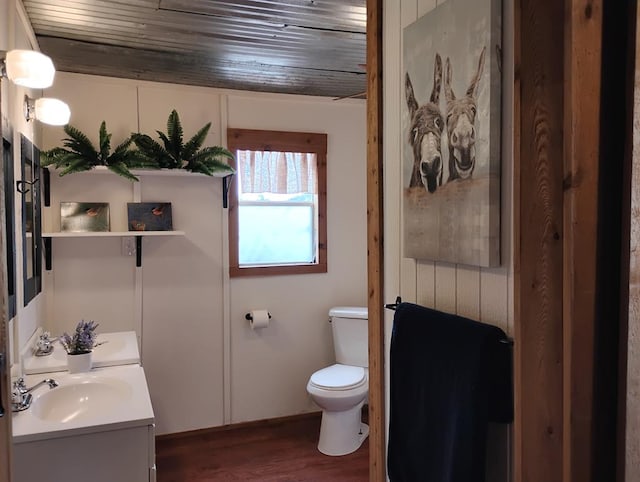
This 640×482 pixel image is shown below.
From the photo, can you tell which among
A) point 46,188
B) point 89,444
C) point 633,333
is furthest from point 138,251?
point 633,333

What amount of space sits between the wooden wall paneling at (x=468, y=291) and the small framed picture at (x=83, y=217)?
2399 mm

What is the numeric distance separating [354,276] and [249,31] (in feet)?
6.27

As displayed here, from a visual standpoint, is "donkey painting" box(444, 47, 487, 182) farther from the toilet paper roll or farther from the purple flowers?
the toilet paper roll

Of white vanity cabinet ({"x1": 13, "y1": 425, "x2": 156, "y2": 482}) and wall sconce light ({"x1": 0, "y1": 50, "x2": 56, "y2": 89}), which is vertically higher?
wall sconce light ({"x1": 0, "y1": 50, "x2": 56, "y2": 89})

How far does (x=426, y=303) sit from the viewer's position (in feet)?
4.85

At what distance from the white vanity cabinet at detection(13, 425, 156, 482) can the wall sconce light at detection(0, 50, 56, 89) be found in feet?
4.01

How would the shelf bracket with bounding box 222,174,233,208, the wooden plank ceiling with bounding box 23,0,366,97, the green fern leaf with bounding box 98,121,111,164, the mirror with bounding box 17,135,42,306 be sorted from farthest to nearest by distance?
the shelf bracket with bounding box 222,174,233,208 < the green fern leaf with bounding box 98,121,111,164 < the mirror with bounding box 17,135,42,306 < the wooden plank ceiling with bounding box 23,0,366,97

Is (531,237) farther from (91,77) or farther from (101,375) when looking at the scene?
(91,77)

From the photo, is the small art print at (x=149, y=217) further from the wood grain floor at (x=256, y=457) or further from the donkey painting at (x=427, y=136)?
the donkey painting at (x=427, y=136)

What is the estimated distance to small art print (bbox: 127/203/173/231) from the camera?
3.06m

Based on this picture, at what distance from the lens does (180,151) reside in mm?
3031

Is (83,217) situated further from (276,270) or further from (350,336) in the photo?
(350,336)

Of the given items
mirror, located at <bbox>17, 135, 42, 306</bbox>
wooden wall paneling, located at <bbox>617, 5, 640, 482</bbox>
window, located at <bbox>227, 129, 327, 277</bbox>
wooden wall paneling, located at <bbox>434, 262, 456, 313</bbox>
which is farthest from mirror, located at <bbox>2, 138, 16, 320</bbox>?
wooden wall paneling, located at <bbox>617, 5, 640, 482</bbox>

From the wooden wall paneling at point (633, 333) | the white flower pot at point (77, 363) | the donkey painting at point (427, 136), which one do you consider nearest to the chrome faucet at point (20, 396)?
the white flower pot at point (77, 363)
